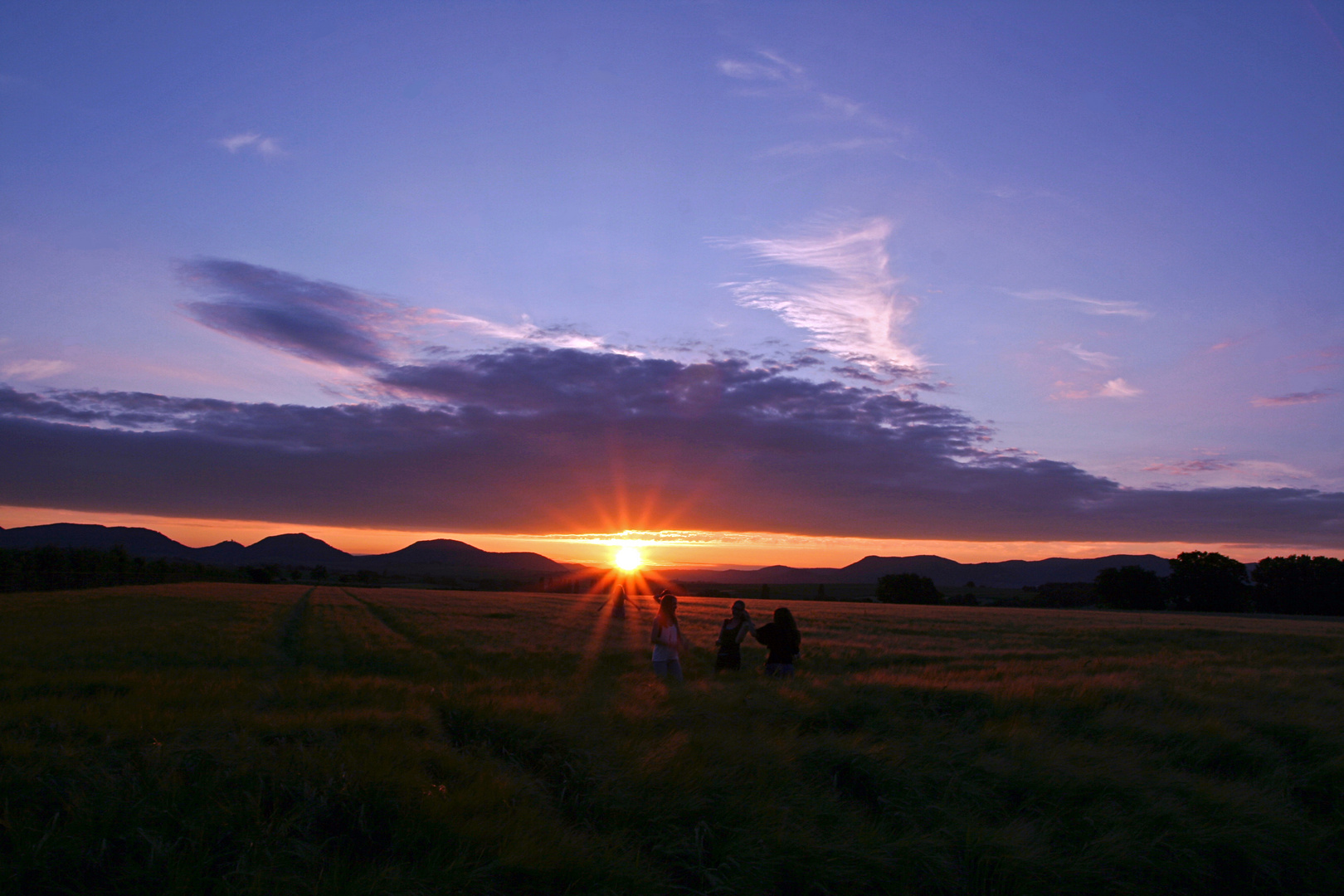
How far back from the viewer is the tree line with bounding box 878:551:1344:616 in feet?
352

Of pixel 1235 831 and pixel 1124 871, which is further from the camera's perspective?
pixel 1235 831

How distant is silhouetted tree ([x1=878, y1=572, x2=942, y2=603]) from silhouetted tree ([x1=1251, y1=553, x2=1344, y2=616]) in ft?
156

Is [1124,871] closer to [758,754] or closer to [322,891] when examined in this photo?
[758,754]

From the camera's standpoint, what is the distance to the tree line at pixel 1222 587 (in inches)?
4227

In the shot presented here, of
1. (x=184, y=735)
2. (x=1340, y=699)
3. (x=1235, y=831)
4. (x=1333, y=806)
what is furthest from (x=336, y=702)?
(x=1340, y=699)

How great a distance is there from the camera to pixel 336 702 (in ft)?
28.6

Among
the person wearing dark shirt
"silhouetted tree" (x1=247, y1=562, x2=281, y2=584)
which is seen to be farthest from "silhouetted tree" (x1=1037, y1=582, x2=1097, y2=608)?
"silhouetted tree" (x1=247, y1=562, x2=281, y2=584)

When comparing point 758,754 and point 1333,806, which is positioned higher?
point 758,754

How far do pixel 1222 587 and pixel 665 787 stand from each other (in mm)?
129839

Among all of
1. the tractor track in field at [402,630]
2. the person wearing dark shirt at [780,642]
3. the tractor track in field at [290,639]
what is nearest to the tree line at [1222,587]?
the tractor track in field at [402,630]

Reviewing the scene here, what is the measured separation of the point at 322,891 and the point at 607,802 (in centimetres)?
224

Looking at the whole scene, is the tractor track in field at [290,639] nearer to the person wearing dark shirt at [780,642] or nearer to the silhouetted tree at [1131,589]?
the person wearing dark shirt at [780,642]

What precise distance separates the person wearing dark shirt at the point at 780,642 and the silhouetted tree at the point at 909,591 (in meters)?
114

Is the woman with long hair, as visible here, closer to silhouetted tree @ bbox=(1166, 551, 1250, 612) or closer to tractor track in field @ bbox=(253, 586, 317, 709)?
tractor track in field @ bbox=(253, 586, 317, 709)
